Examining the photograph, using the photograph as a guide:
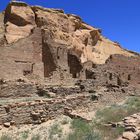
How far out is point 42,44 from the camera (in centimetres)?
2342

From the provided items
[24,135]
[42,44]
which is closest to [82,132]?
[24,135]

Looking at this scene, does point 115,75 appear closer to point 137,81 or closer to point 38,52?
point 137,81

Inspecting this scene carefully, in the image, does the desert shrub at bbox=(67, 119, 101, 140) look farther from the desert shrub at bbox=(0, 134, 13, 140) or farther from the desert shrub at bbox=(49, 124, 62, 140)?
the desert shrub at bbox=(0, 134, 13, 140)

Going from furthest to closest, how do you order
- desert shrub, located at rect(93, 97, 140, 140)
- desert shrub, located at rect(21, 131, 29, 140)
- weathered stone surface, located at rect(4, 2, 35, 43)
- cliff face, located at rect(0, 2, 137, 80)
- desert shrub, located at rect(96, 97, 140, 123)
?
1. weathered stone surface, located at rect(4, 2, 35, 43)
2. cliff face, located at rect(0, 2, 137, 80)
3. desert shrub, located at rect(96, 97, 140, 123)
4. desert shrub, located at rect(21, 131, 29, 140)
5. desert shrub, located at rect(93, 97, 140, 140)

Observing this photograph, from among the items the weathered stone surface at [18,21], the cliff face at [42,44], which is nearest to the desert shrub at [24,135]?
the cliff face at [42,44]

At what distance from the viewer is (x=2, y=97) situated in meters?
16.6

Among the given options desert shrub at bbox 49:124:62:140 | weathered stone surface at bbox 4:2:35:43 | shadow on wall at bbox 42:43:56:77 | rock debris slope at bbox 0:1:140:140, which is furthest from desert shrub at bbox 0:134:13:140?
weathered stone surface at bbox 4:2:35:43

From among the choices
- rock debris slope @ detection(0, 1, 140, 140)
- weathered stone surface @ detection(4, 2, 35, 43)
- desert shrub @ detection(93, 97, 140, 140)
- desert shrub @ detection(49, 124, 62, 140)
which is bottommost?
desert shrub @ detection(49, 124, 62, 140)

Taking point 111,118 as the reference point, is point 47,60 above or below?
above

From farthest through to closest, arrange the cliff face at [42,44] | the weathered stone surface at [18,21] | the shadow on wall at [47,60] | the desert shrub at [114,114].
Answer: the weathered stone surface at [18,21], the shadow on wall at [47,60], the cliff face at [42,44], the desert shrub at [114,114]

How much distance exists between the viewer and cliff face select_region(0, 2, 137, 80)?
21531mm

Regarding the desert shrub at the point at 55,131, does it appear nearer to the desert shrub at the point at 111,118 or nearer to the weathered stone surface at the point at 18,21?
the desert shrub at the point at 111,118

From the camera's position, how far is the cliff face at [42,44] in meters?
21.5

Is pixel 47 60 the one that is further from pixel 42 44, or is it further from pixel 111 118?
pixel 111 118
